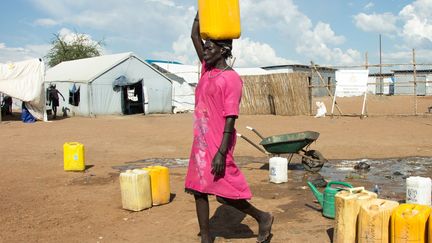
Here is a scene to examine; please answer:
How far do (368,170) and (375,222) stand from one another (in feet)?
15.2

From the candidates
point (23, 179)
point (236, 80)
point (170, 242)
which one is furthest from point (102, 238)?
point (23, 179)

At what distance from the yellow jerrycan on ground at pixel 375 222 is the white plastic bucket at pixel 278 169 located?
125 inches

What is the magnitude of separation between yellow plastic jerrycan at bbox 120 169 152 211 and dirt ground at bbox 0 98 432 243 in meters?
0.11

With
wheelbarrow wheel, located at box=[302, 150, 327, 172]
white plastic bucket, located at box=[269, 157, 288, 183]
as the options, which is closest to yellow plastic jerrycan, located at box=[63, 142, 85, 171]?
white plastic bucket, located at box=[269, 157, 288, 183]

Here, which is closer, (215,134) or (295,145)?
(215,134)

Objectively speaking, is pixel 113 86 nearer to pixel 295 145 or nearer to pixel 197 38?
pixel 295 145

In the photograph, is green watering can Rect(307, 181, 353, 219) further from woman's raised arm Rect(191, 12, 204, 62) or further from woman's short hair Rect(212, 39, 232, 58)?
woman's raised arm Rect(191, 12, 204, 62)

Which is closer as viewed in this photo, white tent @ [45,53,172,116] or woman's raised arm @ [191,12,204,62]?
woman's raised arm @ [191,12,204,62]

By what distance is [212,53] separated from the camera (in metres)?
3.53

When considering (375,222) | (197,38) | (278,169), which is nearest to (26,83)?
Answer: (278,169)

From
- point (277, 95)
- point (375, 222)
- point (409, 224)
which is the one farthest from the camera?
point (277, 95)

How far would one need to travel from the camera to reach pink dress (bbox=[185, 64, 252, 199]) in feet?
11.2

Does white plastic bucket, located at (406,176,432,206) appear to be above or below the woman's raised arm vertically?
below

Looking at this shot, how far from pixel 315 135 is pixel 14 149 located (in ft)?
26.1
